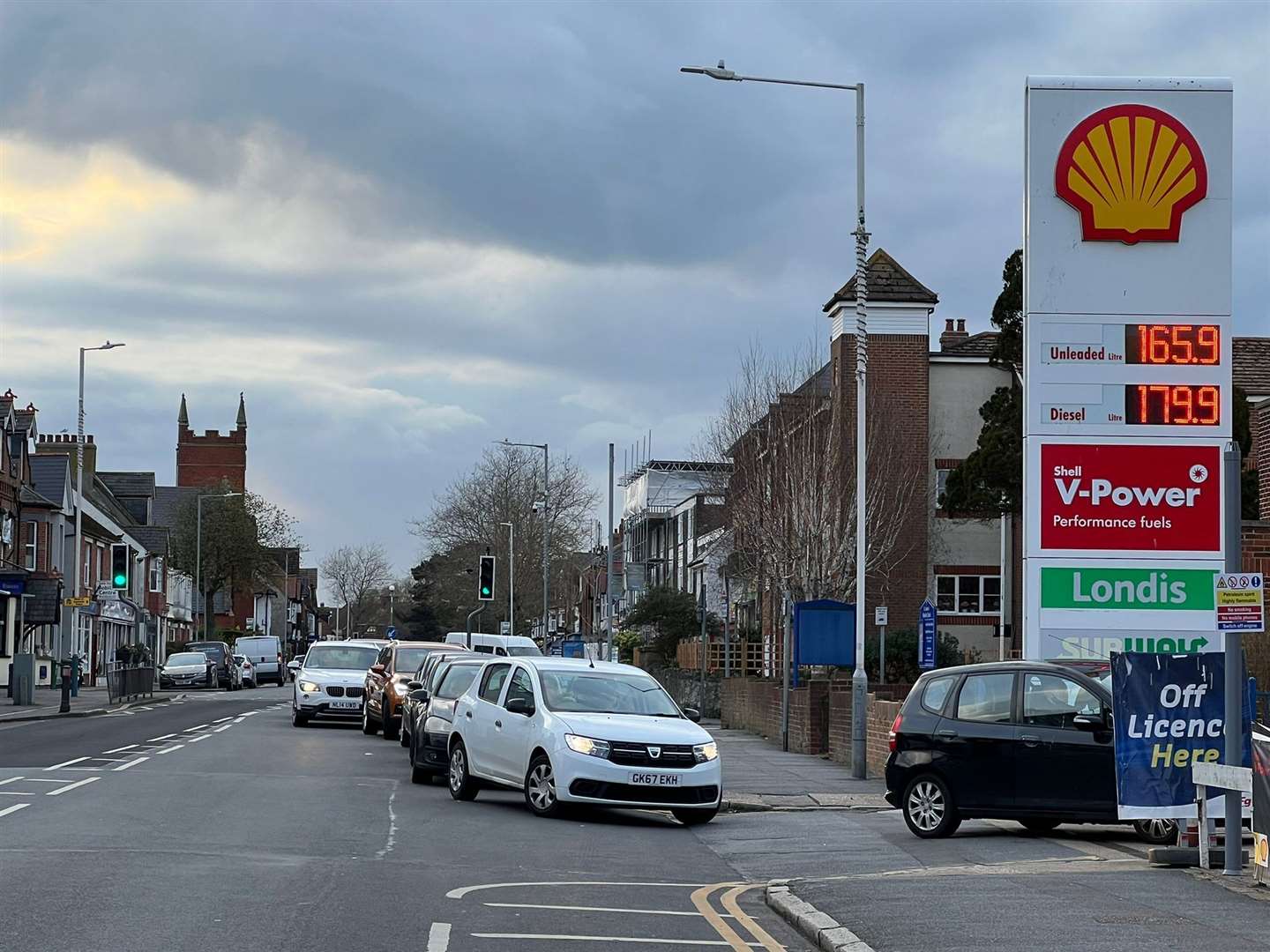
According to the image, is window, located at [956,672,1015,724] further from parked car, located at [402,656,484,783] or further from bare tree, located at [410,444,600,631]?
bare tree, located at [410,444,600,631]

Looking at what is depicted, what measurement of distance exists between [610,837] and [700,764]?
1735 millimetres

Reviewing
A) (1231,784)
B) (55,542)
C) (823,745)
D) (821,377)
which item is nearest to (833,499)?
(821,377)

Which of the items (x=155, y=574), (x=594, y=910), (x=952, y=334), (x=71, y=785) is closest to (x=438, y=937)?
(x=594, y=910)

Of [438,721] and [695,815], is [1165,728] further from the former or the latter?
[438,721]

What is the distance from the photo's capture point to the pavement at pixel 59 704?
125 feet

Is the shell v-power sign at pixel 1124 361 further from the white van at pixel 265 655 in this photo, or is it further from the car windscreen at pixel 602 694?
the white van at pixel 265 655

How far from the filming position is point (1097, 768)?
14.9 metres

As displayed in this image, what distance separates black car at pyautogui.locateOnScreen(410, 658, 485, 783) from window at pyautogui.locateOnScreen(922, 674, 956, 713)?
5881 millimetres

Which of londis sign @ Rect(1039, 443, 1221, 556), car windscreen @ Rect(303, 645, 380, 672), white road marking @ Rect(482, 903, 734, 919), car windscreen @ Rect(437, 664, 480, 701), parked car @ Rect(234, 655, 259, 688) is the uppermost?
londis sign @ Rect(1039, 443, 1221, 556)

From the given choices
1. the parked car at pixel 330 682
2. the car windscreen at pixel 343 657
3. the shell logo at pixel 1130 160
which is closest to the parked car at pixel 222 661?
the car windscreen at pixel 343 657

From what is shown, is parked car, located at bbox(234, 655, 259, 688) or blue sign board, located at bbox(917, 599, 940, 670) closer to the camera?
blue sign board, located at bbox(917, 599, 940, 670)

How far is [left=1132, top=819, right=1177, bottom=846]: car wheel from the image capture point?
1459cm

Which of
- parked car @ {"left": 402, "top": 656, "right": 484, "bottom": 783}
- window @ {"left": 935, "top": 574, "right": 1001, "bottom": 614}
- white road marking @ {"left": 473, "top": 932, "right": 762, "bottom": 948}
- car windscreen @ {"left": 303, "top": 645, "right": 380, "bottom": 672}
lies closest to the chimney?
window @ {"left": 935, "top": 574, "right": 1001, "bottom": 614}

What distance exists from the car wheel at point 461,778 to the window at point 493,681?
24.5 inches
